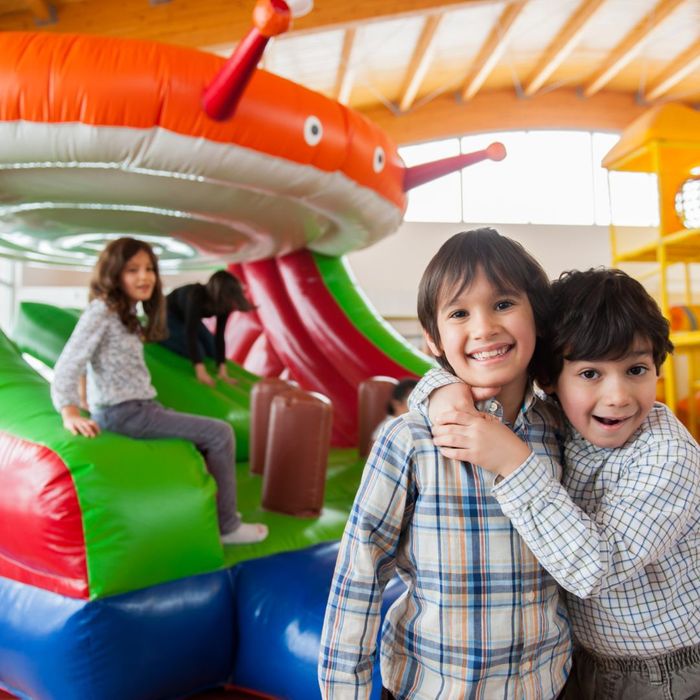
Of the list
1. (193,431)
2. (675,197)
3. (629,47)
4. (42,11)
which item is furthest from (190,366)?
(629,47)

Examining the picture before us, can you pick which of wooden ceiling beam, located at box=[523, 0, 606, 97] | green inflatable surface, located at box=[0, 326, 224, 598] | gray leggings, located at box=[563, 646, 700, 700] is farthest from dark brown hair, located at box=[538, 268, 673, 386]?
wooden ceiling beam, located at box=[523, 0, 606, 97]

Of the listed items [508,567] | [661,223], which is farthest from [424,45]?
[508,567]

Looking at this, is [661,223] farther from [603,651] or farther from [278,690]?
[603,651]

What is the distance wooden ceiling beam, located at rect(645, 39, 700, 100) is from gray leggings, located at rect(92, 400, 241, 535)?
7.90m

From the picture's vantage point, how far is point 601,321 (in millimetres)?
764

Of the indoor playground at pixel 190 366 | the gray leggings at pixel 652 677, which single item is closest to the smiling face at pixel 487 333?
the gray leggings at pixel 652 677

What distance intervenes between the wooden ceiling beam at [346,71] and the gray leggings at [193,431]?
4.78 meters

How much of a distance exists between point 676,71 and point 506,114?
2.00 metres

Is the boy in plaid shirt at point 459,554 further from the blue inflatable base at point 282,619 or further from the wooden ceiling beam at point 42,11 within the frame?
the wooden ceiling beam at point 42,11

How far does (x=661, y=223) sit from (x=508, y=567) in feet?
13.4

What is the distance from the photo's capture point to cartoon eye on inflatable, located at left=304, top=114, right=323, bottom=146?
1.95m

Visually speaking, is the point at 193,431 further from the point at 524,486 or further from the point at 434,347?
the point at 524,486

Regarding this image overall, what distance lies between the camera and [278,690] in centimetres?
159

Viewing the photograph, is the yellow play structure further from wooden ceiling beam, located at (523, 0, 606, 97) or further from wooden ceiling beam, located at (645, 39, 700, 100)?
wooden ceiling beam, located at (645, 39, 700, 100)
